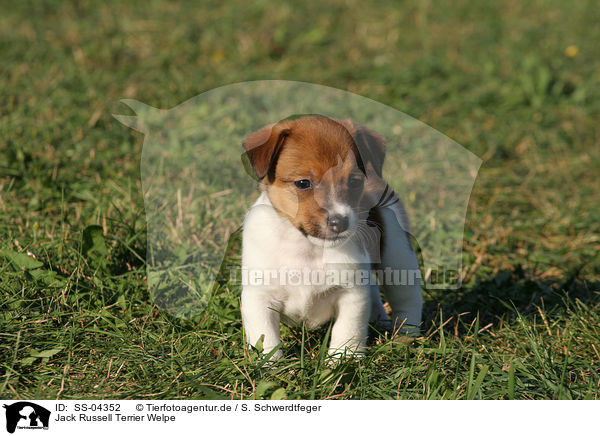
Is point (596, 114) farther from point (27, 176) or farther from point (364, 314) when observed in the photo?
point (27, 176)

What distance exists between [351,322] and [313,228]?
25.4 inches

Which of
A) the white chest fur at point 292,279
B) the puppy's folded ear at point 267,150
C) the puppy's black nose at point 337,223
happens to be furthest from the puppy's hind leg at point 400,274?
the puppy's folded ear at point 267,150

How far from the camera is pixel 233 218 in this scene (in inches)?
195

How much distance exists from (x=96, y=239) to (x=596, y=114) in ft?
19.5

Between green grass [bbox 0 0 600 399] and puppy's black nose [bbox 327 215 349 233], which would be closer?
puppy's black nose [bbox 327 215 349 233]

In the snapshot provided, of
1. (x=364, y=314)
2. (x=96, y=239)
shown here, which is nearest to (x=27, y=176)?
(x=96, y=239)

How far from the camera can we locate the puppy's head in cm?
330

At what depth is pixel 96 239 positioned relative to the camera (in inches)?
173
